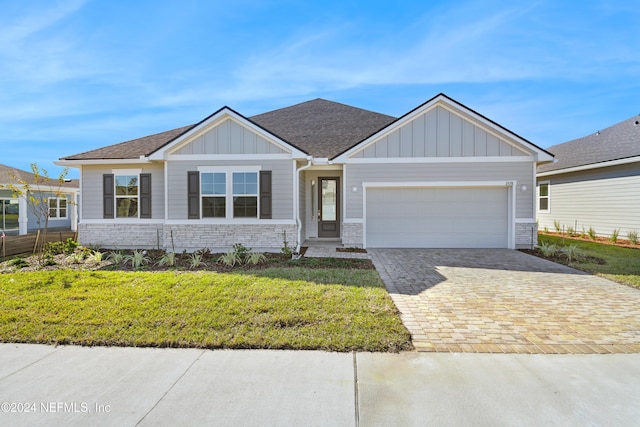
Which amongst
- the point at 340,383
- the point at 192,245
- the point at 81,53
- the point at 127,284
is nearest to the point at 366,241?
the point at 192,245

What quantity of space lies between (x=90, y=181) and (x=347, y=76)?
11015 mm

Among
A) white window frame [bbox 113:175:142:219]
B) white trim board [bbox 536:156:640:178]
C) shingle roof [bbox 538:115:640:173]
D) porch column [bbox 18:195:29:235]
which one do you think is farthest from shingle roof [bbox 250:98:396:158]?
porch column [bbox 18:195:29:235]

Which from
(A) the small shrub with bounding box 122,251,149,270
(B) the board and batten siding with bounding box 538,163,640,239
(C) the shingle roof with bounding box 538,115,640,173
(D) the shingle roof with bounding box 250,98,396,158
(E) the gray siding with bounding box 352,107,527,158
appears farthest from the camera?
(C) the shingle roof with bounding box 538,115,640,173

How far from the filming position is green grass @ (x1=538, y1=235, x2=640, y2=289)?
23.1 feet

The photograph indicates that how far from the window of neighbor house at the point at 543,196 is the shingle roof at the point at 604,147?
82cm

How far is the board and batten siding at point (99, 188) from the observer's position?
11305mm

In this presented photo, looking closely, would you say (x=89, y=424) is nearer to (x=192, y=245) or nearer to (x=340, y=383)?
(x=340, y=383)

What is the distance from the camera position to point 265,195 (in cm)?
1039

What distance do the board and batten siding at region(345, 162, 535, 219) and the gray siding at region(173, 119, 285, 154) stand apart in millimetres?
2749

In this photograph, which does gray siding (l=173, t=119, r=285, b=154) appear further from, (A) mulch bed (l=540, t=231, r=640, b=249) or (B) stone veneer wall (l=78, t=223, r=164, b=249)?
(A) mulch bed (l=540, t=231, r=640, b=249)

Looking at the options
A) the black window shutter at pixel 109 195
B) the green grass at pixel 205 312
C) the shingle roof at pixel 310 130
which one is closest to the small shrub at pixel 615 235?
the shingle roof at pixel 310 130

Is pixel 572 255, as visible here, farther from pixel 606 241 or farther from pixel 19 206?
pixel 19 206

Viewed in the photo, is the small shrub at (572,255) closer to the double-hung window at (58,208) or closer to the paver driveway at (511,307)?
the paver driveway at (511,307)

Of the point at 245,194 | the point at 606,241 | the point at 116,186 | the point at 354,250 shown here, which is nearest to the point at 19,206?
the point at 116,186
